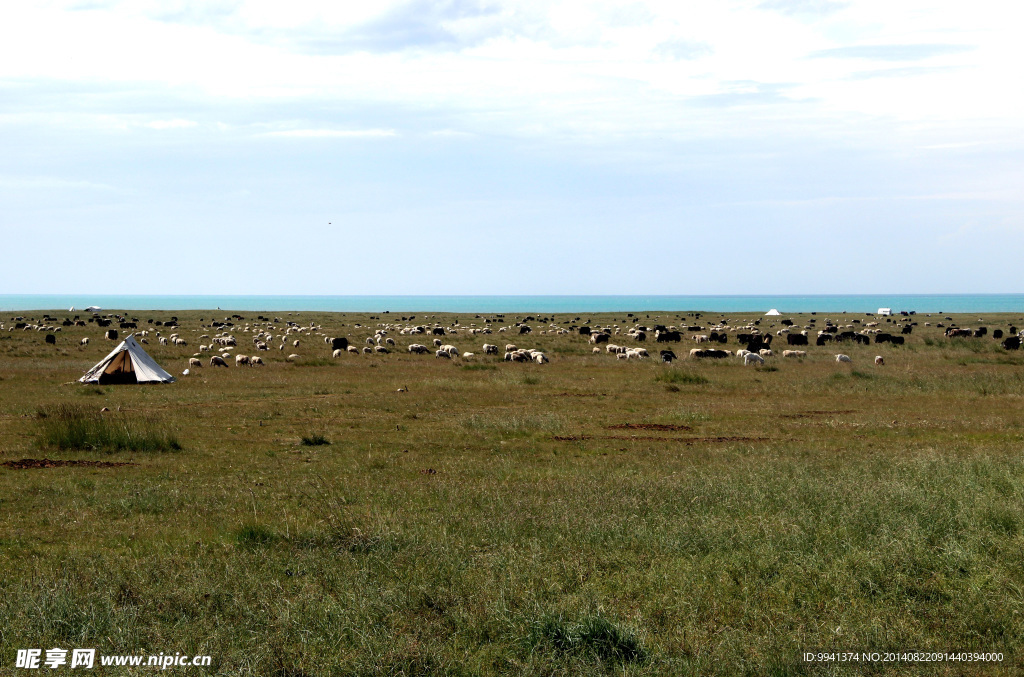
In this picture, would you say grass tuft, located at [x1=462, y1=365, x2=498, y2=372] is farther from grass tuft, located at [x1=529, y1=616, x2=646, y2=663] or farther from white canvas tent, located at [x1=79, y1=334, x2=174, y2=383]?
grass tuft, located at [x1=529, y1=616, x2=646, y2=663]

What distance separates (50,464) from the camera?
14641 millimetres

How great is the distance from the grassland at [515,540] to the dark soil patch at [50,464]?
0.35 metres

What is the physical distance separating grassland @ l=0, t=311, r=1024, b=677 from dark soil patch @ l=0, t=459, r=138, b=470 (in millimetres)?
352

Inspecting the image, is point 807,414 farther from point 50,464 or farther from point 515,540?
point 50,464

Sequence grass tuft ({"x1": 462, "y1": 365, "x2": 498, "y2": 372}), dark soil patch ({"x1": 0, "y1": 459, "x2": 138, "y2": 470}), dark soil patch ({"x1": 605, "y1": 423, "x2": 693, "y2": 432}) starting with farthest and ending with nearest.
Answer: grass tuft ({"x1": 462, "y1": 365, "x2": 498, "y2": 372}) → dark soil patch ({"x1": 605, "y1": 423, "x2": 693, "y2": 432}) → dark soil patch ({"x1": 0, "y1": 459, "x2": 138, "y2": 470})

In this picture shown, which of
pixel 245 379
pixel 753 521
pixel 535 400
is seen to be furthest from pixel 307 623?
pixel 245 379

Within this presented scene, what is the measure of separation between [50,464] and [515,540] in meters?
10.1

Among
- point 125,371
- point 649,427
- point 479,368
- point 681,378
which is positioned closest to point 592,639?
point 649,427

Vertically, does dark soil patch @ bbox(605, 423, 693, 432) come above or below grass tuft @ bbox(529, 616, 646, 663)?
below

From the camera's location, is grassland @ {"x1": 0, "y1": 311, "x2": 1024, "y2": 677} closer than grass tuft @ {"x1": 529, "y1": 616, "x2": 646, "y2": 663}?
No

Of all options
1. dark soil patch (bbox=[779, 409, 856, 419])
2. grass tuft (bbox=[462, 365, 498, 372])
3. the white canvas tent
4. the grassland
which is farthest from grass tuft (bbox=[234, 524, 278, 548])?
grass tuft (bbox=[462, 365, 498, 372])

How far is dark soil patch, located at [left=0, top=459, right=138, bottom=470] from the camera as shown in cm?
1439

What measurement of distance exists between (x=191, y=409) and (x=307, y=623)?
1651 centimetres

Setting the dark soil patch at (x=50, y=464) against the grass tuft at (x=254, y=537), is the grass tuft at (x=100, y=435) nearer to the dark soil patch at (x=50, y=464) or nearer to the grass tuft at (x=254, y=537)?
the dark soil patch at (x=50, y=464)
